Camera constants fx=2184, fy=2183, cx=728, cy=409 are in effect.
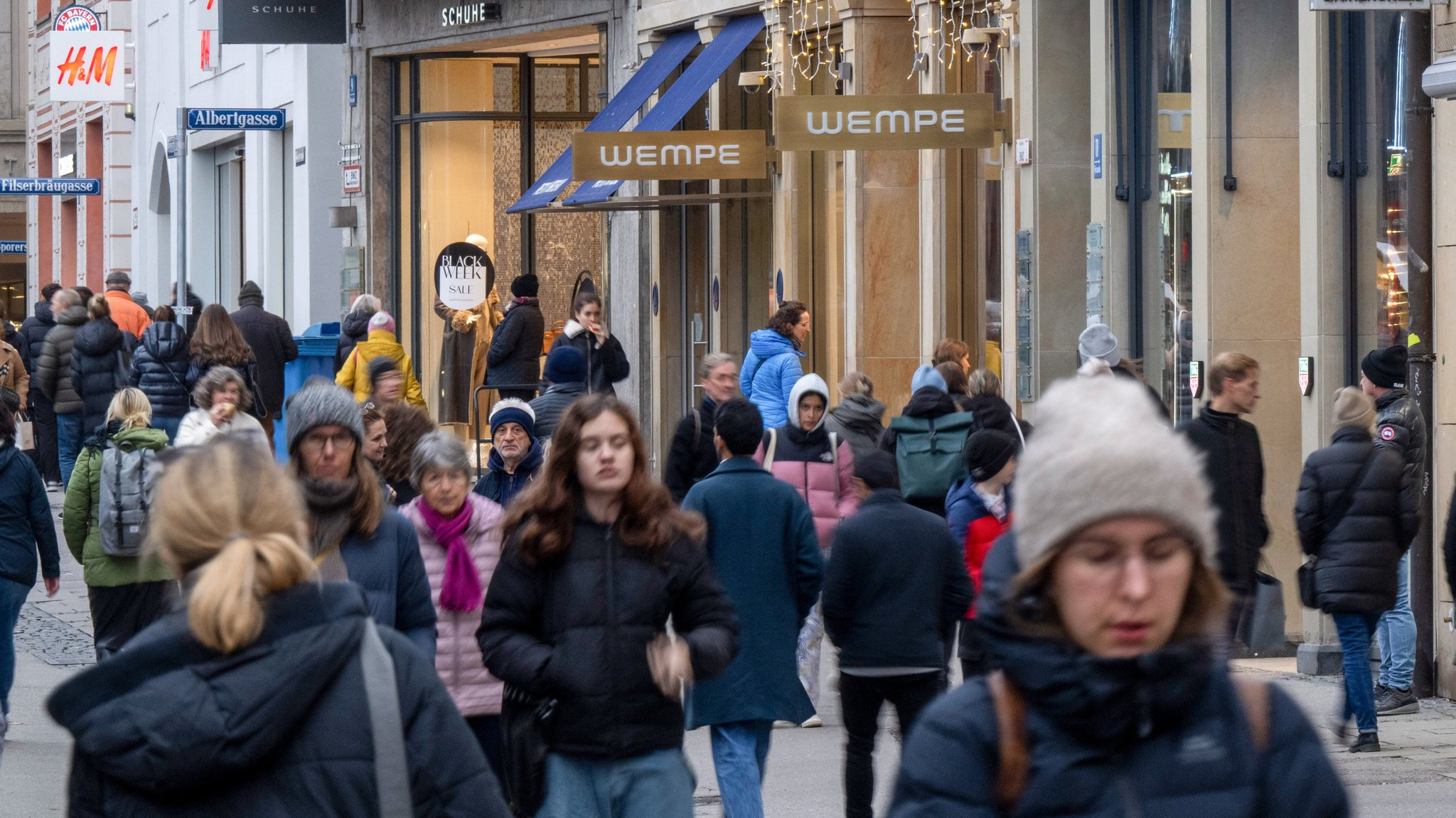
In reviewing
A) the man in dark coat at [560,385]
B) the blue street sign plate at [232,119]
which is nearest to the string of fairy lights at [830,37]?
the man in dark coat at [560,385]

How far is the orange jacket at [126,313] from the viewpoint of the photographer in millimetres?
22312

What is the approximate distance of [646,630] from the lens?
5176 mm

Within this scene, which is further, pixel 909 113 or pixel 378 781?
pixel 909 113

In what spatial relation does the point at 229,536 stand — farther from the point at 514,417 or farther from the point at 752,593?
the point at 514,417

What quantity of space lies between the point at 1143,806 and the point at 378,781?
1.22 m

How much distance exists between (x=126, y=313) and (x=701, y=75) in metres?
6.70

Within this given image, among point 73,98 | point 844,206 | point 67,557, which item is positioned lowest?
point 67,557

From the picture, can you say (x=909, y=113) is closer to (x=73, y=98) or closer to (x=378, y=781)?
(x=378, y=781)

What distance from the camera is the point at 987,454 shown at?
8.30m

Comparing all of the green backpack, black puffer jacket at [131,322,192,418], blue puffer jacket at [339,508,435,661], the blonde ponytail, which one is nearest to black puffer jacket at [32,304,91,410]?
black puffer jacket at [131,322,192,418]

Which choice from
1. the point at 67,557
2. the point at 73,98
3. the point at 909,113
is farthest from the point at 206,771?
the point at 73,98

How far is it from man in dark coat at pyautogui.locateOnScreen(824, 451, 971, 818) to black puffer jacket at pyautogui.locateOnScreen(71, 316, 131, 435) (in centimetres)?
1353

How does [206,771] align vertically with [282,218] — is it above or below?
below

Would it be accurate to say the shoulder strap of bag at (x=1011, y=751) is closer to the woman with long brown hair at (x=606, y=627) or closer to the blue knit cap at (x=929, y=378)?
the woman with long brown hair at (x=606, y=627)
